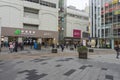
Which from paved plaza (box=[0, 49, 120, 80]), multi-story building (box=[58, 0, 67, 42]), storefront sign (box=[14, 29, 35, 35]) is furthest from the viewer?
multi-story building (box=[58, 0, 67, 42])

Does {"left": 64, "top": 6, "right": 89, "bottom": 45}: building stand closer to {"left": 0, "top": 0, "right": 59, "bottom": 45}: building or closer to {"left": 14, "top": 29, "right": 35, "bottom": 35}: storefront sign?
{"left": 0, "top": 0, "right": 59, "bottom": 45}: building

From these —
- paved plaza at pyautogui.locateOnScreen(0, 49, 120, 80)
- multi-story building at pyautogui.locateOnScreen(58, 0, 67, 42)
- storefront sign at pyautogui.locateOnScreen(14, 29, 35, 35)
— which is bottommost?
paved plaza at pyautogui.locateOnScreen(0, 49, 120, 80)

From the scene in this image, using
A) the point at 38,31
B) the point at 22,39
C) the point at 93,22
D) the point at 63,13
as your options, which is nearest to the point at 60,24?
the point at 63,13

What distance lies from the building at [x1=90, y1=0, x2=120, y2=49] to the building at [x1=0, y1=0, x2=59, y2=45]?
49.1 feet

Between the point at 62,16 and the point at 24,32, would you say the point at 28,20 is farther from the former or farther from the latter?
the point at 62,16

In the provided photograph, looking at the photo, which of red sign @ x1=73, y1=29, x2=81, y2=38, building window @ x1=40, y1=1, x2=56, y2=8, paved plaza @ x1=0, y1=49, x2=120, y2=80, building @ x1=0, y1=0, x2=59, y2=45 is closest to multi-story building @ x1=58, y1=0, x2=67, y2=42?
red sign @ x1=73, y1=29, x2=81, y2=38

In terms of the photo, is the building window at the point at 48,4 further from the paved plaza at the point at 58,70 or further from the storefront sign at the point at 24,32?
the paved plaza at the point at 58,70

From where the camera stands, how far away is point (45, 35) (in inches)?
2093

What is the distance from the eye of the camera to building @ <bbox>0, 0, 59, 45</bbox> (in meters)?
45.1

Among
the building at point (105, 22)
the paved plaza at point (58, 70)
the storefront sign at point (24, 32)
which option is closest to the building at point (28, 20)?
the storefront sign at point (24, 32)

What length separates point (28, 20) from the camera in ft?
162

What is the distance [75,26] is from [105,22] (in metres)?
21.0

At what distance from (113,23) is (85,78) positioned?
150 feet

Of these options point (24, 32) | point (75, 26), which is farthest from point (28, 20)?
point (75, 26)
